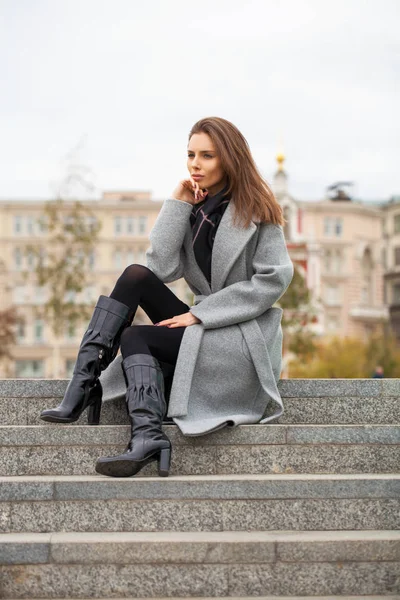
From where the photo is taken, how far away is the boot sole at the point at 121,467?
5199 mm

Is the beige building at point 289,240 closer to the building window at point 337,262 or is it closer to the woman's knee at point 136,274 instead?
the building window at point 337,262

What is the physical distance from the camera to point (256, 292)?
594 centimetres

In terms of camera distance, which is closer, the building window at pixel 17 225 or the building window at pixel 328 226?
the building window at pixel 17 225

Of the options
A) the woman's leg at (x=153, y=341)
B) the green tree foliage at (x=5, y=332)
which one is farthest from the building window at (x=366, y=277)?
the woman's leg at (x=153, y=341)

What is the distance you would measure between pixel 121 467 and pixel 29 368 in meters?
→ 68.5

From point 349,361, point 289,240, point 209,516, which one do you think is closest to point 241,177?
point 209,516

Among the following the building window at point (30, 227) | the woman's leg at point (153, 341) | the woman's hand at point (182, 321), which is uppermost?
the building window at point (30, 227)

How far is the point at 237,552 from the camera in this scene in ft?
16.1

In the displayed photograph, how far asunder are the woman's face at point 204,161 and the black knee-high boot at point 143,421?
1167mm

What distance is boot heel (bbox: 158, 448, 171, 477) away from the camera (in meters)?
5.30

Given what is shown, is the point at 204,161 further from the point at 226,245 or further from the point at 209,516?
the point at 209,516

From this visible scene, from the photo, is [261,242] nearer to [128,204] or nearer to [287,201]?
[287,201]

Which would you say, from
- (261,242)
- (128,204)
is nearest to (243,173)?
(261,242)

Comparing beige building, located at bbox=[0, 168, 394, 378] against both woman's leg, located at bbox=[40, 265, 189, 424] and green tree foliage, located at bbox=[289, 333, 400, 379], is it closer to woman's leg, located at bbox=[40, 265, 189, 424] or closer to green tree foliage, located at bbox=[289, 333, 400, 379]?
green tree foliage, located at bbox=[289, 333, 400, 379]
